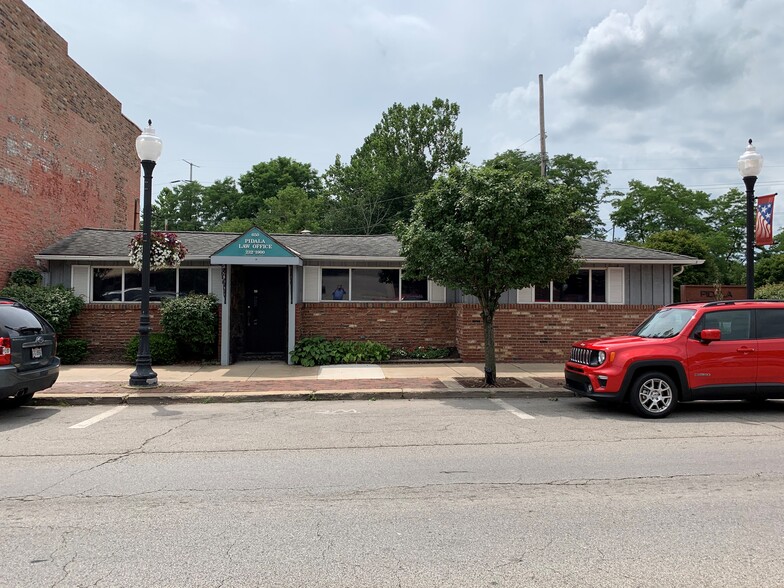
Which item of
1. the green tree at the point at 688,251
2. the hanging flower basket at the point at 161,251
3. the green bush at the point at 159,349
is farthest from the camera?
the green tree at the point at 688,251

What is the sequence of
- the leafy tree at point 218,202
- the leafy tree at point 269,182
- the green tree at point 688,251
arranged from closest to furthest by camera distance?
the green tree at point 688,251
the leafy tree at point 269,182
the leafy tree at point 218,202

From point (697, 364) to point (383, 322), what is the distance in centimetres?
814

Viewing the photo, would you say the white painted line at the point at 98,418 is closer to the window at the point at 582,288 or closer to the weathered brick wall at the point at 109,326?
the weathered brick wall at the point at 109,326

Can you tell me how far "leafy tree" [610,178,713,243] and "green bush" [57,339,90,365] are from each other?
130 ft

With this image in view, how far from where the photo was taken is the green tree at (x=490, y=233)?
10094 mm

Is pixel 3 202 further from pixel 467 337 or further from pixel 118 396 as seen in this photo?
pixel 467 337

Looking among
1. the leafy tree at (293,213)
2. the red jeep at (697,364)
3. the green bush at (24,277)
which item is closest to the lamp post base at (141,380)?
the green bush at (24,277)

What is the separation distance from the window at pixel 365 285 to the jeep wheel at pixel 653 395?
25.1ft

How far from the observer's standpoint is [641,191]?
142 ft

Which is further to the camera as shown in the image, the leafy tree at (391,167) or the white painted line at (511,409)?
the leafy tree at (391,167)

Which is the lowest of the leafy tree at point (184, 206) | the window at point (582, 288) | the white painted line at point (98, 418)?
the white painted line at point (98, 418)

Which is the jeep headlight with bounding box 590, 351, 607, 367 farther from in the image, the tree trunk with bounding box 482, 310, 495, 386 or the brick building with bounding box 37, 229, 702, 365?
the brick building with bounding box 37, 229, 702, 365

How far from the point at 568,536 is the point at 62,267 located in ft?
49.7

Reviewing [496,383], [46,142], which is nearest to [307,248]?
[496,383]
